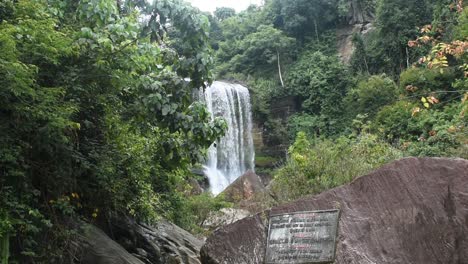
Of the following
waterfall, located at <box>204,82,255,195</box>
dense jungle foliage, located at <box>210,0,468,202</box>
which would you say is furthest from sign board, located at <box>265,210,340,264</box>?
waterfall, located at <box>204,82,255,195</box>

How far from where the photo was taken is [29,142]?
177 inches

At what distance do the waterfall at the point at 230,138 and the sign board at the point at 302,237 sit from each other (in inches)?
710

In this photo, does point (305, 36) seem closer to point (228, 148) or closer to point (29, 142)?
point (228, 148)

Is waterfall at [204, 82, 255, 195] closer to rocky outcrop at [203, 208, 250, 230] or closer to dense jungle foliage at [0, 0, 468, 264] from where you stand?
rocky outcrop at [203, 208, 250, 230]

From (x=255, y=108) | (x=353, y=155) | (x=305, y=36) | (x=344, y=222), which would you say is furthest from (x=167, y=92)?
(x=305, y=36)

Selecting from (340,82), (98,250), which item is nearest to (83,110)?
(98,250)

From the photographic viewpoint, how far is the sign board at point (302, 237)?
16.9 ft

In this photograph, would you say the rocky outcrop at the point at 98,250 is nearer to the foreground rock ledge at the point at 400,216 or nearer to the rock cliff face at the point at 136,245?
the rock cliff face at the point at 136,245

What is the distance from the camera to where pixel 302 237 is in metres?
5.30

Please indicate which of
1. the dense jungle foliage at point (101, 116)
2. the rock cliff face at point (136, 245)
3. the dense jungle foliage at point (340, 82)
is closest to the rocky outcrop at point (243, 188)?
the dense jungle foliage at point (340, 82)

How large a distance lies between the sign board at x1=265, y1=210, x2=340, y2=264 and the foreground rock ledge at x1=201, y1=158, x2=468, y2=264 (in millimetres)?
96

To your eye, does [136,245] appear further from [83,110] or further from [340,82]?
[340,82]

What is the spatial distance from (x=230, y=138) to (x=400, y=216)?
68.4 feet

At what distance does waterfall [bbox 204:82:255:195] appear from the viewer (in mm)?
24562
